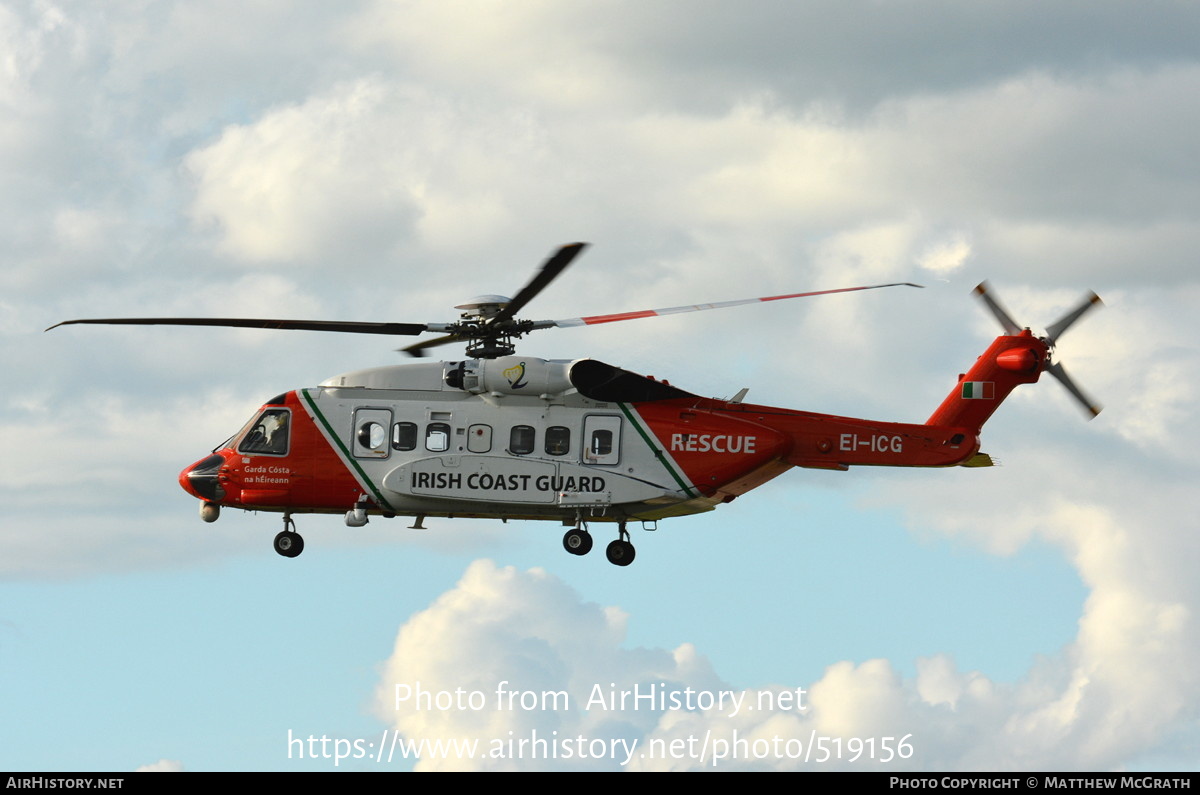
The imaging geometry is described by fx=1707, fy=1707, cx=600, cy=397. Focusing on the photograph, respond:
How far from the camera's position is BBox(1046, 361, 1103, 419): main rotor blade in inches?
1679

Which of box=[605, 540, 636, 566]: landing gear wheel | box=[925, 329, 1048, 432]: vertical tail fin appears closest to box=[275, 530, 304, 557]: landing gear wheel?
Answer: box=[605, 540, 636, 566]: landing gear wheel

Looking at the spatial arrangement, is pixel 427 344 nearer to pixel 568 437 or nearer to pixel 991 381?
pixel 568 437

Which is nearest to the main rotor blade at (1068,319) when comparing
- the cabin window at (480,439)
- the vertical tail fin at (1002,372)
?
the vertical tail fin at (1002,372)

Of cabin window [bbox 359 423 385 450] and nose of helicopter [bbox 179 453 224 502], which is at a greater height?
cabin window [bbox 359 423 385 450]

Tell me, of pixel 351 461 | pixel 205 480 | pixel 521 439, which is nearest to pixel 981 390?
pixel 521 439

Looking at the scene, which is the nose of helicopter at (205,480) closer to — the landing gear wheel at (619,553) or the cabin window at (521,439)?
the cabin window at (521,439)

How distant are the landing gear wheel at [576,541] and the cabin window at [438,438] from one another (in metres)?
3.77

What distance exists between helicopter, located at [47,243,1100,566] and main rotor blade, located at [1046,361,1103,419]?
35 mm

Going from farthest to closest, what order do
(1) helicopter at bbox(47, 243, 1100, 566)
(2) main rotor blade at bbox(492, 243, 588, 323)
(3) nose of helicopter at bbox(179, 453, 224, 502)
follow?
(3) nose of helicopter at bbox(179, 453, 224, 502)
(1) helicopter at bbox(47, 243, 1100, 566)
(2) main rotor blade at bbox(492, 243, 588, 323)

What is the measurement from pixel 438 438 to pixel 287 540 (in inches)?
212

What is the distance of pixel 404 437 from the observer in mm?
43000

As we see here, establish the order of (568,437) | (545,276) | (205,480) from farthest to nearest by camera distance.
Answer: (205,480) → (568,437) → (545,276)

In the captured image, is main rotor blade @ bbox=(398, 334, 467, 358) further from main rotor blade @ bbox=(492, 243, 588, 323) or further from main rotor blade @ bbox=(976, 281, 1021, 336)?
main rotor blade @ bbox=(976, 281, 1021, 336)
